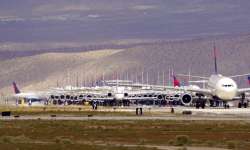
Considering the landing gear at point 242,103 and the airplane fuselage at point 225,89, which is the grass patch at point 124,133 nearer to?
the airplane fuselage at point 225,89

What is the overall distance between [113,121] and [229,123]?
12524 millimetres

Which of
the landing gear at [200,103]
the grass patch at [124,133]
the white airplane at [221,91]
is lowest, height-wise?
the grass patch at [124,133]

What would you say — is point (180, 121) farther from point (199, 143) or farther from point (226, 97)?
point (226, 97)

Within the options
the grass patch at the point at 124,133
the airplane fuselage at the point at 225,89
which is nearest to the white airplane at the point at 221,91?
the airplane fuselage at the point at 225,89

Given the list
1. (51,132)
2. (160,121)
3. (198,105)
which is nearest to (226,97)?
(198,105)

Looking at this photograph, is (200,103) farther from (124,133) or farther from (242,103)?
(124,133)

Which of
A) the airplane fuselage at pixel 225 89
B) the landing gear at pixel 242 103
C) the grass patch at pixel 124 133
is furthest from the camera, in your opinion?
A: the landing gear at pixel 242 103

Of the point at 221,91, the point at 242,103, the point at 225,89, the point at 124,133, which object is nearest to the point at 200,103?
the point at 242,103

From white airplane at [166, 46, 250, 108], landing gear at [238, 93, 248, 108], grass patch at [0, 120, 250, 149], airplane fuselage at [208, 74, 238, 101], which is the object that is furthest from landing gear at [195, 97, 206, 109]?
grass patch at [0, 120, 250, 149]

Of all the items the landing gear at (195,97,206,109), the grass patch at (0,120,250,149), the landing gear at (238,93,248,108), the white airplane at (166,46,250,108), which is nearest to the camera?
the grass patch at (0,120,250,149)

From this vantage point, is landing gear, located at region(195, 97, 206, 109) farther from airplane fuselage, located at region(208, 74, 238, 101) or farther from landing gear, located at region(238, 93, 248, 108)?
airplane fuselage, located at region(208, 74, 238, 101)

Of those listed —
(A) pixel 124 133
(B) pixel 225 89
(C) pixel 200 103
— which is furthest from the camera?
(C) pixel 200 103

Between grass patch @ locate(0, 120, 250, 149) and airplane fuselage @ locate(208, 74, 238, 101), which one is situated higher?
airplane fuselage @ locate(208, 74, 238, 101)

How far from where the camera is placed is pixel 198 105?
538ft
